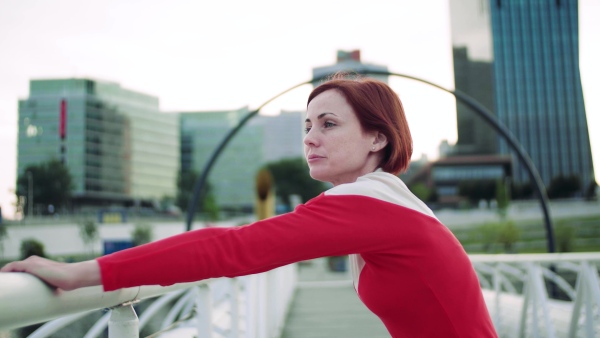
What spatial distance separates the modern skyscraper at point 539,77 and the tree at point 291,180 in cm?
3826

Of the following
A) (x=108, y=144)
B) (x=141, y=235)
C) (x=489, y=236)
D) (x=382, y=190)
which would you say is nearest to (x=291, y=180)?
(x=108, y=144)

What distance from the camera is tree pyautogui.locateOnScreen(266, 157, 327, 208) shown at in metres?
87.7

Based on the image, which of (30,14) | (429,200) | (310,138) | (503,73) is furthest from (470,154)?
(310,138)

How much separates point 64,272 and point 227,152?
119 m

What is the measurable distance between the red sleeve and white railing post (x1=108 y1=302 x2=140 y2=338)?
39cm

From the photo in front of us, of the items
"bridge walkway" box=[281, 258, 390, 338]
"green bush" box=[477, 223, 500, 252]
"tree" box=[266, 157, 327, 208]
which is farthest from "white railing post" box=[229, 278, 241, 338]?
"tree" box=[266, 157, 327, 208]

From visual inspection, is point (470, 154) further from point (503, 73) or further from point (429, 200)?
point (429, 200)

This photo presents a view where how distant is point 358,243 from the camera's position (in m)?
1.17

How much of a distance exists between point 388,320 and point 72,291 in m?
0.75

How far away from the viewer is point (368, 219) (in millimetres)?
1175

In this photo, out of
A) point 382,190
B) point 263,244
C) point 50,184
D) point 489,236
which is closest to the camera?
point 263,244

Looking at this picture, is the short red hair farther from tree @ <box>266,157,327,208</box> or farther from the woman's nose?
tree @ <box>266,157,327,208</box>

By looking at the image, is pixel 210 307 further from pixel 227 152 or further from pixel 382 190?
pixel 227 152

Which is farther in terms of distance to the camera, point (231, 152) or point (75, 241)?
point (231, 152)
